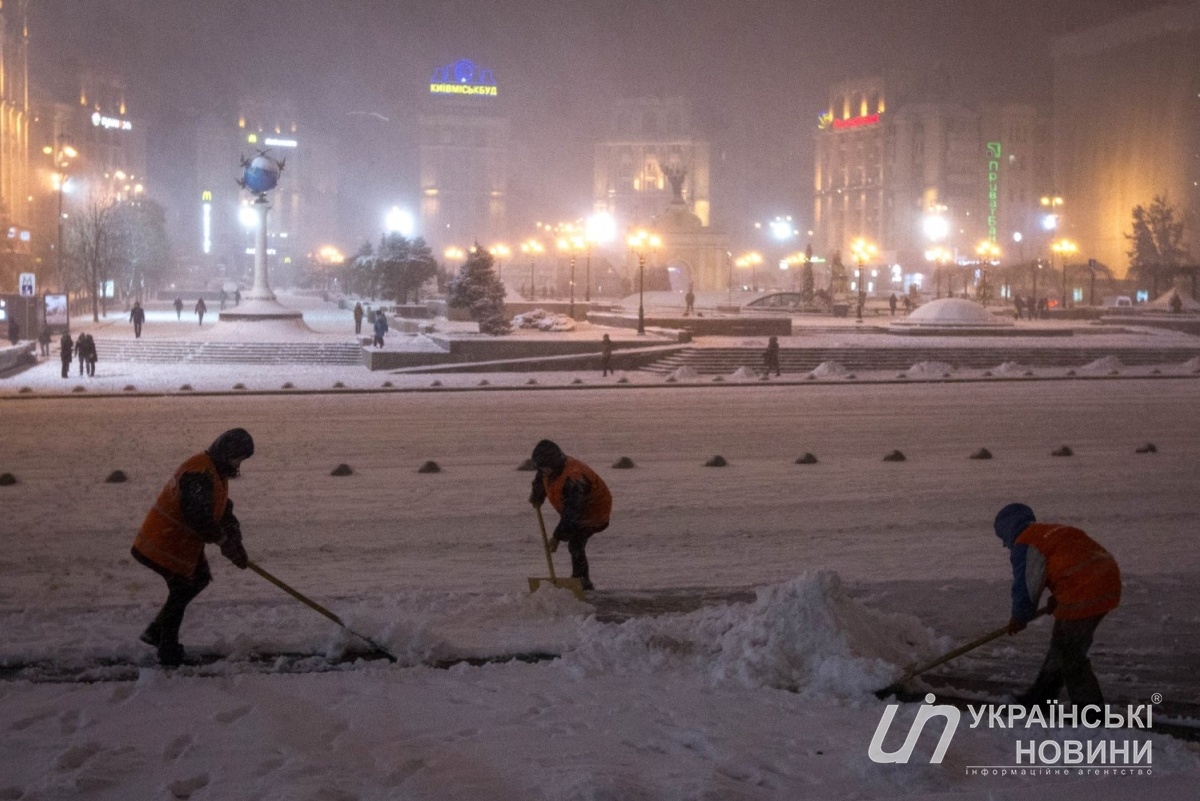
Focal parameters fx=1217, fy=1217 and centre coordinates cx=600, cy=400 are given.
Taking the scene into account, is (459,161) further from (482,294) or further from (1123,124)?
(482,294)

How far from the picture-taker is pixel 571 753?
586cm

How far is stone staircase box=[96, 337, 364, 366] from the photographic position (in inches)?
1531

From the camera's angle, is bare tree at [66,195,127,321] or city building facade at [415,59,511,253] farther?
city building facade at [415,59,511,253]

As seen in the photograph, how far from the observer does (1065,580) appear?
6.16 m

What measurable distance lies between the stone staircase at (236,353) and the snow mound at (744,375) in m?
12.3

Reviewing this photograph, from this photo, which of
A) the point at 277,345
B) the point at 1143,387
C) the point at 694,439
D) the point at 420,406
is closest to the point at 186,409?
the point at 420,406

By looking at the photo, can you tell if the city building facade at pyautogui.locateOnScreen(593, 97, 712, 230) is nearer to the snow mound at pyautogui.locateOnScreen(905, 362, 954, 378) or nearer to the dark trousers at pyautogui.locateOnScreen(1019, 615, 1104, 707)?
the snow mound at pyautogui.locateOnScreen(905, 362, 954, 378)

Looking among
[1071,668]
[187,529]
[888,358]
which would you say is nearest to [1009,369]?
[888,358]

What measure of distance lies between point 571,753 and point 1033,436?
52.7 ft

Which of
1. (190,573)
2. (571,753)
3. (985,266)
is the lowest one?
(571,753)

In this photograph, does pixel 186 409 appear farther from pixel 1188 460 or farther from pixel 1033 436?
pixel 1188 460

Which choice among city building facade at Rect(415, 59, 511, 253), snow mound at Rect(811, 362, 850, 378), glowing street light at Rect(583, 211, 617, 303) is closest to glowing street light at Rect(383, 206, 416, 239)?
city building facade at Rect(415, 59, 511, 253)

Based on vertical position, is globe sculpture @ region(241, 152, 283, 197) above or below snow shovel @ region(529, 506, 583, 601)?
above

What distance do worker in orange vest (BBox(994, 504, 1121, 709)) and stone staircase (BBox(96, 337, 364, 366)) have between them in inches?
1326
